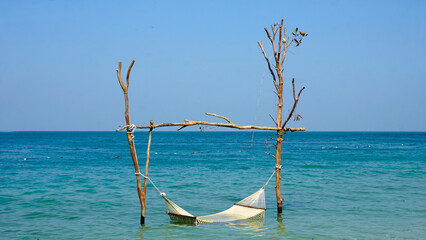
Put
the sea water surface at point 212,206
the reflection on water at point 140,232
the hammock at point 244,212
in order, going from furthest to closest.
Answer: the hammock at point 244,212
the sea water surface at point 212,206
the reflection on water at point 140,232

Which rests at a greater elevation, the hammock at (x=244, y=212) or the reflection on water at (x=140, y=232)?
the hammock at (x=244, y=212)

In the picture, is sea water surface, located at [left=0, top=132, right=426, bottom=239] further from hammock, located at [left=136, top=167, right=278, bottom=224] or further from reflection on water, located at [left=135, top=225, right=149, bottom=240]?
hammock, located at [left=136, top=167, right=278, bottom=224]

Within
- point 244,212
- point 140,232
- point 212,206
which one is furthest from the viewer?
point 212,206

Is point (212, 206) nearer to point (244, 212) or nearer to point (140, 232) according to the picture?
point (244, 212)

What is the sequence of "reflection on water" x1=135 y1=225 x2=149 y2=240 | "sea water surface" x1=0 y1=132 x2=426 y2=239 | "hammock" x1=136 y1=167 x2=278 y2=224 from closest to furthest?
1. "reflection on water" x1=135 y1=225 x2=149 y2=240
2. "sea water surface" x1=0 y1=132 x2=426 y2=239
3. "hammock" x1=136 y1=167 x2=278 y2=224

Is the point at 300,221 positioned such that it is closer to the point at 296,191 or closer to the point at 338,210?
the point at 338,210

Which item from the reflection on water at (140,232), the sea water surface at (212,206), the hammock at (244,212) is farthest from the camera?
the hammock at (244,212)

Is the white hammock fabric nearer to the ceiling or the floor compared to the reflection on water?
nearer to the ceiling

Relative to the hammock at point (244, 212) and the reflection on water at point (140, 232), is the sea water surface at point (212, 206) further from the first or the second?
the hammock at point (244, 212)

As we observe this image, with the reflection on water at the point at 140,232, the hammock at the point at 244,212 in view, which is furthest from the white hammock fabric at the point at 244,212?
the reflection on water at the point at 140,232

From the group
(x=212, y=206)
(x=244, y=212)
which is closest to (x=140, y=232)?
(x=244, y=212)

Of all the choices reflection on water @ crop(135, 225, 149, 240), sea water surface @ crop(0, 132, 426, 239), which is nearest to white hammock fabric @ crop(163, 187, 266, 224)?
sea water surface @ crop(0, 132, 426, 239)

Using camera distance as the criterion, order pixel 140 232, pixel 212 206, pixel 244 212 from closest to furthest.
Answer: pixel 140 232
pixel 244 212
pixel 212 206

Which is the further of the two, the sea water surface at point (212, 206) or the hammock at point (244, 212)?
the hammock at point (244, 212)
